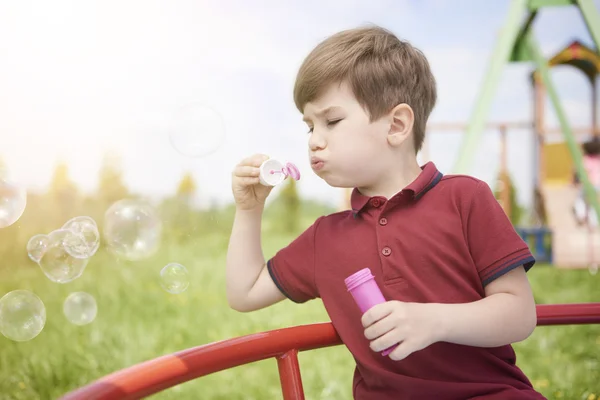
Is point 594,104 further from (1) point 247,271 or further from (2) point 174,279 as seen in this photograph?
(1) point 247,271

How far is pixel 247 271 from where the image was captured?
1264mm

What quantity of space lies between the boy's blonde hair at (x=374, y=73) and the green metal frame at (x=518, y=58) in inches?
48.0

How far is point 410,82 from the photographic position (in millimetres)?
1232

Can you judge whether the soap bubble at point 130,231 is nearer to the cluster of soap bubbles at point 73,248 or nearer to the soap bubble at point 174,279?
the cluster of soap bubbles at point 73,248

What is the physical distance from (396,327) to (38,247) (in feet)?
4.87

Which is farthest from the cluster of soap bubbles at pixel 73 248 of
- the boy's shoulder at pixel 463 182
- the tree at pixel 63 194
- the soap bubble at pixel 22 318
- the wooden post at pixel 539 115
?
the wooden post at pixel 539 115

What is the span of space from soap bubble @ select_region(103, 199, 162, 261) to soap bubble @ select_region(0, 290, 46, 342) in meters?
0.28

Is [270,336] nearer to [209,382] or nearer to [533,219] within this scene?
[209,382]

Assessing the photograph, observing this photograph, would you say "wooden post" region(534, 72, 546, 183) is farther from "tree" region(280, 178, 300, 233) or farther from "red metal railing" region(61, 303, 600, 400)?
"red metal railing" region(61, 303, 600, 400)

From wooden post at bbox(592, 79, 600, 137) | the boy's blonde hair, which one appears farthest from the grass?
wooden post at bbox(592, 79, 600, 137)

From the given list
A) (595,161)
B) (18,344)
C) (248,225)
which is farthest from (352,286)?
(595,161)

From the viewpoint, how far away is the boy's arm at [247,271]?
1.26 metres

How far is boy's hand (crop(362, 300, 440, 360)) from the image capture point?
0.91m

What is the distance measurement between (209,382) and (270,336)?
1977mm
